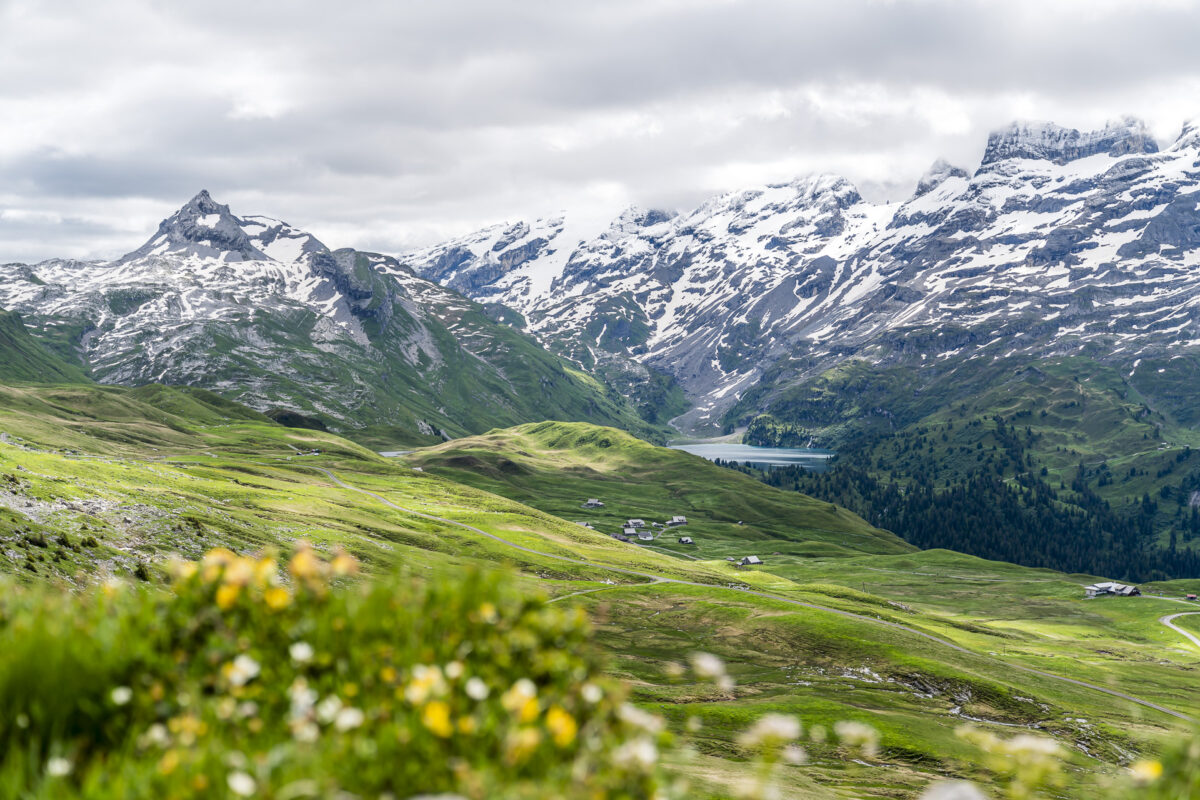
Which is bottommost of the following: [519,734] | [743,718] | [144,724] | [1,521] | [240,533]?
[743,718]

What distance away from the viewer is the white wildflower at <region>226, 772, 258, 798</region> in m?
4.81

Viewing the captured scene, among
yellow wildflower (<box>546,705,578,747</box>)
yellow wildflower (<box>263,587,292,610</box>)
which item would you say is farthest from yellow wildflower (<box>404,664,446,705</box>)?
yellow wildflower (<box>263,587,292,610</box>)

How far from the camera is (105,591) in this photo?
8.11m

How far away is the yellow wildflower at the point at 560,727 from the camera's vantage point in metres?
5.64

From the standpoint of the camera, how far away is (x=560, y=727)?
5.63 metres

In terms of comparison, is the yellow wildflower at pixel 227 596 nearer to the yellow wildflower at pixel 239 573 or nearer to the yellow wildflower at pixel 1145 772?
the yellow wildflower at pixel 239 573

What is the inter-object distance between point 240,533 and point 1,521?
3047 cm

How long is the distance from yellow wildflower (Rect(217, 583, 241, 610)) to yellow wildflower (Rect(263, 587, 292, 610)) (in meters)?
0.26

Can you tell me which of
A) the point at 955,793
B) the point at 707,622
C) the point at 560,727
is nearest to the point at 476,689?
the point at 560,727

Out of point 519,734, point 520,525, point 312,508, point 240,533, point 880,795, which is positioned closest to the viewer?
point 519,734

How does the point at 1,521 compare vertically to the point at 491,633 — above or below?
below

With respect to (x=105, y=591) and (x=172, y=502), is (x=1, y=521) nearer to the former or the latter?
(x=172, y=502)

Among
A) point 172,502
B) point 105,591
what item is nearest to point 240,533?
point 172,502

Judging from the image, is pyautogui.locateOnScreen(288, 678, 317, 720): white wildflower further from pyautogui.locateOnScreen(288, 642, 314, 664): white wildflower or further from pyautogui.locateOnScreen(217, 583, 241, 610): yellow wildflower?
pyautogui.locateOnScreen(217, 583, 241, 610): yellow wildflower
